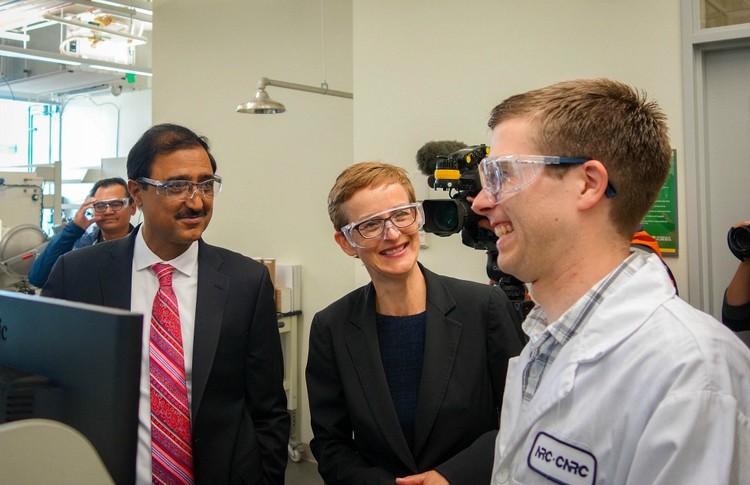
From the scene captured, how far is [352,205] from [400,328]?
1.08 feet

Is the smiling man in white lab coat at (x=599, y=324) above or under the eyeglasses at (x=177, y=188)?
under

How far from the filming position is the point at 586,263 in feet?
3.30

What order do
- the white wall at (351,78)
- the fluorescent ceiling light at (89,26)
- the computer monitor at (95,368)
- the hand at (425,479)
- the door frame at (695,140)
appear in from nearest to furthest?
the computer monitor at (95,368), the hand at (425,479), the door frame at (695,140), the white wall at (351,78), the fluorescent ceiling light at (89,26)

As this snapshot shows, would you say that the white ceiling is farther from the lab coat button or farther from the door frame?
the lab coat button

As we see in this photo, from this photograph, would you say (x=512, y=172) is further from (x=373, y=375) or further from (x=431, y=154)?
(x=431, y=154)

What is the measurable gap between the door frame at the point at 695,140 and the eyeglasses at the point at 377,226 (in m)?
1.63

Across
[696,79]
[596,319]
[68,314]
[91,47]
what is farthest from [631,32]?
[91,47]

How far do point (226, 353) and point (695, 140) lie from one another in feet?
6.98

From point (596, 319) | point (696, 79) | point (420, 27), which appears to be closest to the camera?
point (596, 319)

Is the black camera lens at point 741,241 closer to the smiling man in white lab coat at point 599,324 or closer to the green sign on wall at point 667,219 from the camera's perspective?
the green sign on wall at point 667,219

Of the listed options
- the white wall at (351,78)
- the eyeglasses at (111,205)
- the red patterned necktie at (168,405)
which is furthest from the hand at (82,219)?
the red patterned necktie at (168,405)

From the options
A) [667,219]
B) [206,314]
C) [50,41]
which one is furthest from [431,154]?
[50,41]

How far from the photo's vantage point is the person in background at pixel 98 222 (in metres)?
3.10

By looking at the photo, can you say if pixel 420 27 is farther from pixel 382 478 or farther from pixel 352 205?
pixel 382 478
